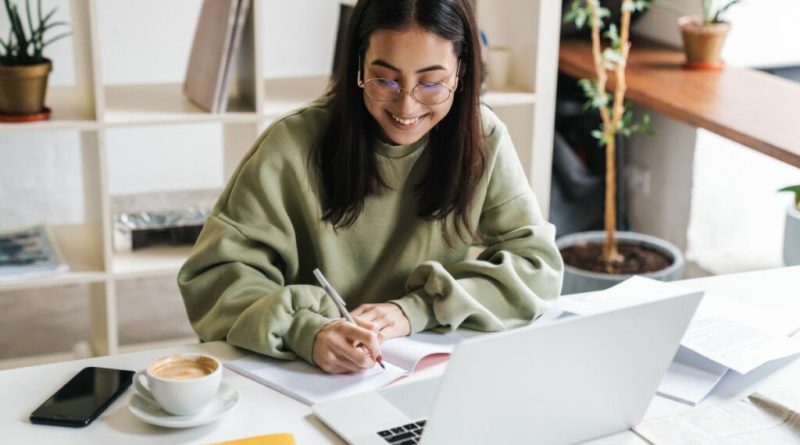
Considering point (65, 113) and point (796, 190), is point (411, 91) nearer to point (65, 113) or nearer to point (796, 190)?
point (796, 190)

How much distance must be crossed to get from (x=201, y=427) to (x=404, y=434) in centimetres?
24

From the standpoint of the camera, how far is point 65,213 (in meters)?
4.09

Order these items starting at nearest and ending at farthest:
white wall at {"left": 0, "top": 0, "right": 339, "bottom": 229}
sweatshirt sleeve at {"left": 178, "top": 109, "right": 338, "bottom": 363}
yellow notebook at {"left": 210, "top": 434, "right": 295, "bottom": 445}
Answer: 1. yellow notebook at {"left": 210, "top": 434, "right": 295, "bottom": 445}
2. sweatshirt sleeve at {"left": 178, "top": 109, "right": 338, "bottom": 363}
3. white wall at {"left": 0, "top": 0, "right": 339, "bottom": 229}

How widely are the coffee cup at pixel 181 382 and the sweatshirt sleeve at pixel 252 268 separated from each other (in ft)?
0.52

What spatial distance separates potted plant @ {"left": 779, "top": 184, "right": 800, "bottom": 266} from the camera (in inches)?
76.2

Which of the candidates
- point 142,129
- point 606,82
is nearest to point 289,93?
point 606,82

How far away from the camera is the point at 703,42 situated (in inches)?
123

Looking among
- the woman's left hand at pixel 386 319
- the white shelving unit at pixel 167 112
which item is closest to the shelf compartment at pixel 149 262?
the white shelving unit at pixel 167 112

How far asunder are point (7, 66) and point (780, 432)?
191cm

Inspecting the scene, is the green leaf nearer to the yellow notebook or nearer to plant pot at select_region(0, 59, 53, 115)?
the yellow notebook

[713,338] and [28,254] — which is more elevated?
[713,338]

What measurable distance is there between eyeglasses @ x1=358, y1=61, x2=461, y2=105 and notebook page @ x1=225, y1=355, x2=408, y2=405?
37 cm

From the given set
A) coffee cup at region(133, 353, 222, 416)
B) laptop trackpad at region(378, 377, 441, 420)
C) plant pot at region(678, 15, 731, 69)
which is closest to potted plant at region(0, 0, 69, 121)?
coffee cup at region(133, 353, 222, 416)

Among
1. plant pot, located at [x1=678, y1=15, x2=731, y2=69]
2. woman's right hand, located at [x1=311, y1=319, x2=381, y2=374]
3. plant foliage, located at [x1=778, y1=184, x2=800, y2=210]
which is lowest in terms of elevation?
woman's right hand, located at [x1=311, y1=319, x2=381, y2=374]
